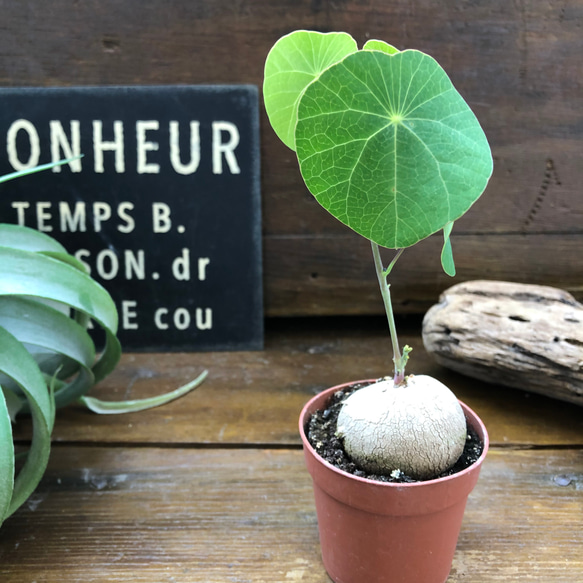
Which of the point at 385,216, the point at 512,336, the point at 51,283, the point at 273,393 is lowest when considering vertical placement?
the point at 273,393

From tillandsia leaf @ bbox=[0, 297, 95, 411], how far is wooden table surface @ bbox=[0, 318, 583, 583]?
0.10 meters

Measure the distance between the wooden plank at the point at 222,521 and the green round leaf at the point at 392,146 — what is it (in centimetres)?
33

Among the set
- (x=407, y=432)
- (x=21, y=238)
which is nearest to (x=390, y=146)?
(x=407, y=432)

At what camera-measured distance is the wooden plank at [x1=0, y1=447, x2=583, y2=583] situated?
19.1 inches

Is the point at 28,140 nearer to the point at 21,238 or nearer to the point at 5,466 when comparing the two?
the point at 21,238

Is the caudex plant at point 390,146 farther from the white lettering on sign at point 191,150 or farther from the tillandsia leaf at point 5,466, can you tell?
the white lettering on sign at point 191,150

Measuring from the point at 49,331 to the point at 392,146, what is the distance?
1.46ft

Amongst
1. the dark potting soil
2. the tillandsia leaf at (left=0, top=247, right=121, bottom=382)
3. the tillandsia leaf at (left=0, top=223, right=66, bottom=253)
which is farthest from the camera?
the tillandsia leaf at (left=0, top=223, right=66, bottom=253)

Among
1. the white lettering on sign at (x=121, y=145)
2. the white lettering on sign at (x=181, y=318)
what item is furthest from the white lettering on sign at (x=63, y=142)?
the white lettering on sign at (x=181, y=318)

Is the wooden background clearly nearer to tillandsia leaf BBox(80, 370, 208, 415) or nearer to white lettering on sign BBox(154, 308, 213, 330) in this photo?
white lettering on sign BBox(154, 308, 213, 330)

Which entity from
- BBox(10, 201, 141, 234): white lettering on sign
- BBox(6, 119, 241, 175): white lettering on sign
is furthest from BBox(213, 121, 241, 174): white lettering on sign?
BBox(10, 201, 141, 234): white lettering on sign

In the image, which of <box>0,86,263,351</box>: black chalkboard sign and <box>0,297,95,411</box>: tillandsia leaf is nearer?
<box>0,297,95,411</box>: tillandsia leaf

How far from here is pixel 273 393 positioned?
0.76m

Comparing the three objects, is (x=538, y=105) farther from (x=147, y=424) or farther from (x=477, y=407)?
(x=147, y=424)
